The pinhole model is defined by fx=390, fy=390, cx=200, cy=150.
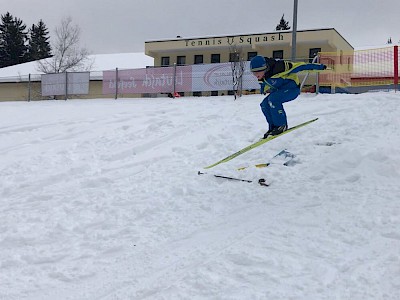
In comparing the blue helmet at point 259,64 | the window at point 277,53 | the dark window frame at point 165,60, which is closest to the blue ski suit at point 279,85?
the blue helmet at point 259,64

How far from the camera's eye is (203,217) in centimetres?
460

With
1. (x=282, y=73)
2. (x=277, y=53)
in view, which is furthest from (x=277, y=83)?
(x=277, y=53)

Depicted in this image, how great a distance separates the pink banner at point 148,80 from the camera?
59.3ft

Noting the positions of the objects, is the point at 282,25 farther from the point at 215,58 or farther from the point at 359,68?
the point at 359,68

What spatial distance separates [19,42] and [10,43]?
141 centimetres

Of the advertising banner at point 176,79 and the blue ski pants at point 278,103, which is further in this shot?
the advertising banner at point 176,79

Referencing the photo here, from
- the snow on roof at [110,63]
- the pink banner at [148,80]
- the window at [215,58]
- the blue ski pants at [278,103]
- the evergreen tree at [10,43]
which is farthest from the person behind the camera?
the evergreen tree at [10,43]

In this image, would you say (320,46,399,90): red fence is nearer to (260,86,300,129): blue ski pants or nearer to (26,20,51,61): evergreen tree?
(260,86,300,129): blue ski pants

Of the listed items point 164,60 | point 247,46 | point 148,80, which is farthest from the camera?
point 164,60

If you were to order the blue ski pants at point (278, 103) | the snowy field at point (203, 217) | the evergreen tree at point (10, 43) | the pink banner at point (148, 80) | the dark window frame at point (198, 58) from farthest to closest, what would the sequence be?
the evergreen tree at point (10, 43)
the dark window frame at point (198, 58)
the pink banner at point (148, 80)
the blue ski pants at point (278, 103)
the snowy field at point (203, 217)

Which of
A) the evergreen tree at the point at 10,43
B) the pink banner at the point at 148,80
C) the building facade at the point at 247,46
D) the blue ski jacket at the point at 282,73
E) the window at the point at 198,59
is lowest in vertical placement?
the blue ski jacket at the point at 282,73

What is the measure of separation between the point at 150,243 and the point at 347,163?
3.40 meters

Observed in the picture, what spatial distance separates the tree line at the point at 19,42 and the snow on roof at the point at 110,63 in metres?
20.8

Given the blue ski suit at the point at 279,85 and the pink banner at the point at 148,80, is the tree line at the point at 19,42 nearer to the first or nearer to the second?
the pink banner at the point at 148,80
